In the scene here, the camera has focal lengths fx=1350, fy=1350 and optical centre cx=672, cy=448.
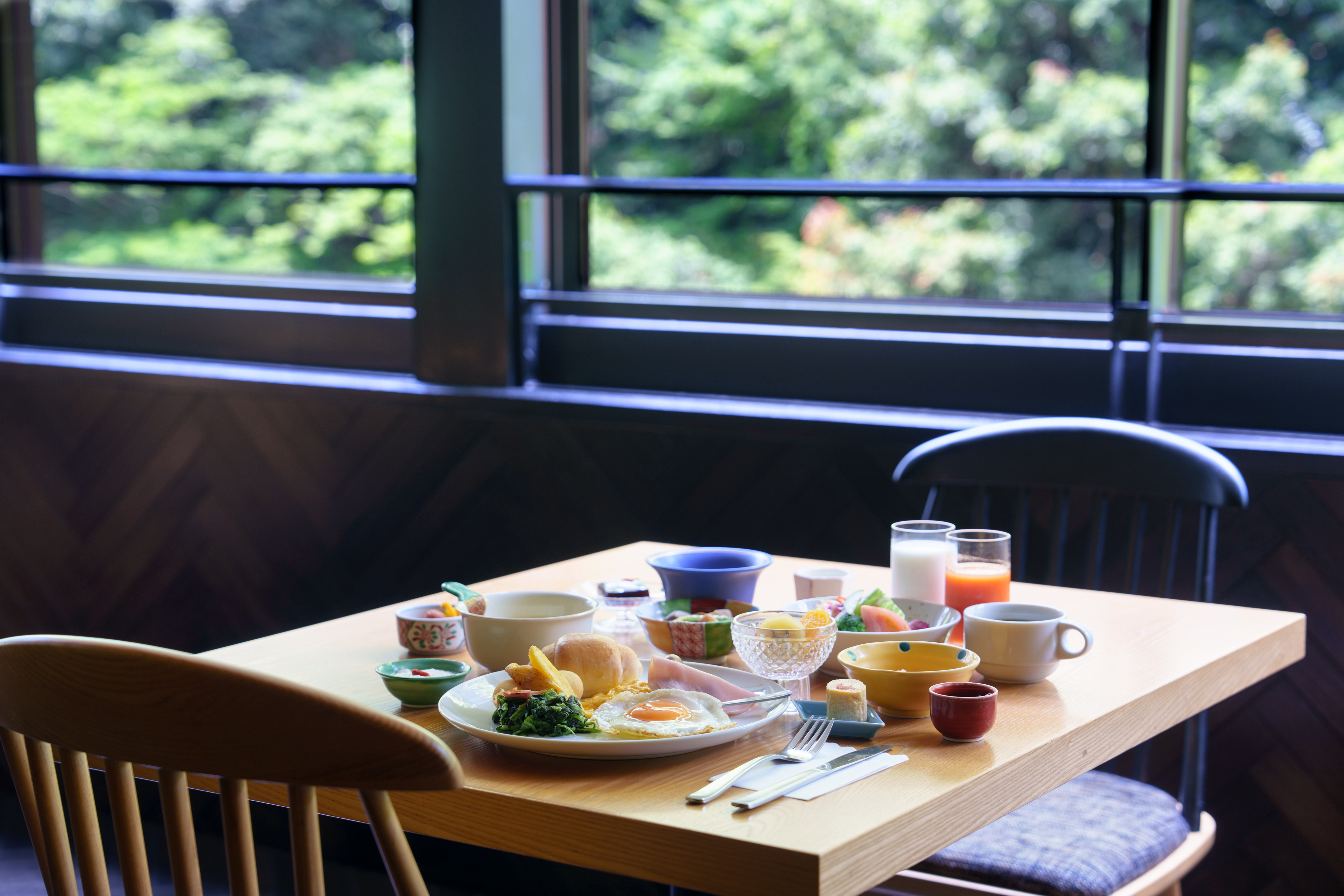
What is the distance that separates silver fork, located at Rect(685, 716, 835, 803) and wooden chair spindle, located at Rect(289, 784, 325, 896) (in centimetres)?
28

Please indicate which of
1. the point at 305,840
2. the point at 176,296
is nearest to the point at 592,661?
the point at 305,840

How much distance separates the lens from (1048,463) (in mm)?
1955

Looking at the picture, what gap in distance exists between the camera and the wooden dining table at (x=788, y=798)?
0.93m

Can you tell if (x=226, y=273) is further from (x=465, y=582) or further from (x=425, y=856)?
(x=425, y=856)

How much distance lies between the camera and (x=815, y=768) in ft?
3.50

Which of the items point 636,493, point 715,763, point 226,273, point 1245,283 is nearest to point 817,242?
point 1245,283

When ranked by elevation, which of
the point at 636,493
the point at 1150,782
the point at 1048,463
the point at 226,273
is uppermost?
the point at 226,273

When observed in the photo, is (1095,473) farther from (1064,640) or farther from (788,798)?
(788,798)

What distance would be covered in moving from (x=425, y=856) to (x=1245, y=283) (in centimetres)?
305

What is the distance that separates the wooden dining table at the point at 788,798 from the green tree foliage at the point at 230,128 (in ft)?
11.7

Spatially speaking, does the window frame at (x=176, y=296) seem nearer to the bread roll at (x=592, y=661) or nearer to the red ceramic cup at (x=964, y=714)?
the bread roll at (x=592, y=661)

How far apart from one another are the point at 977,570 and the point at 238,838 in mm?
899

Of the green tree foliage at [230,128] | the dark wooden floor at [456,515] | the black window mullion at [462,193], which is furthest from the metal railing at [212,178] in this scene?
the green tree foliage at [230,128]

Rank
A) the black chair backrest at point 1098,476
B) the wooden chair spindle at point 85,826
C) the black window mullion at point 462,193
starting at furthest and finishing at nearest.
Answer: the black window mullion at point 462,193 < the black chair backrest at point 1098,476 < the wooden chair spindle at point 85,826
